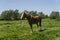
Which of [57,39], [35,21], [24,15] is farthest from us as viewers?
[35,21]

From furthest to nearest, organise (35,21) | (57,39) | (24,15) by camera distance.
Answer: (35,21) → (24,15) → (57,39)

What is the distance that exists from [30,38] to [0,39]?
2.48 meters

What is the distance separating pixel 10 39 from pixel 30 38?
66.2 inches

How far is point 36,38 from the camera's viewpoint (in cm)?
1486

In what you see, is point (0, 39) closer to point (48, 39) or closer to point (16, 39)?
point (16, 39)

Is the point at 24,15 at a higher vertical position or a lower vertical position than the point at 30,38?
higher

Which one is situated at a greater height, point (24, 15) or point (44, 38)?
point (24, 15)

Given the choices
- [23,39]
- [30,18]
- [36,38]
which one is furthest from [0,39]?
[30,18]

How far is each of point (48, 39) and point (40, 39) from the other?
65 centimetres

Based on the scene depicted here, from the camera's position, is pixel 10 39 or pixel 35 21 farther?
pixel 35 21

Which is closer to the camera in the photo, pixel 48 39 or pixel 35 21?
pixel 48 39

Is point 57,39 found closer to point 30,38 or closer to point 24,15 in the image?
point 30,38

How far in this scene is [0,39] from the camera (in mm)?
14820

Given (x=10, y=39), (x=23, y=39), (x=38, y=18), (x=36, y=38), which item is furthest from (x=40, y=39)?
(x=38, y=18)
